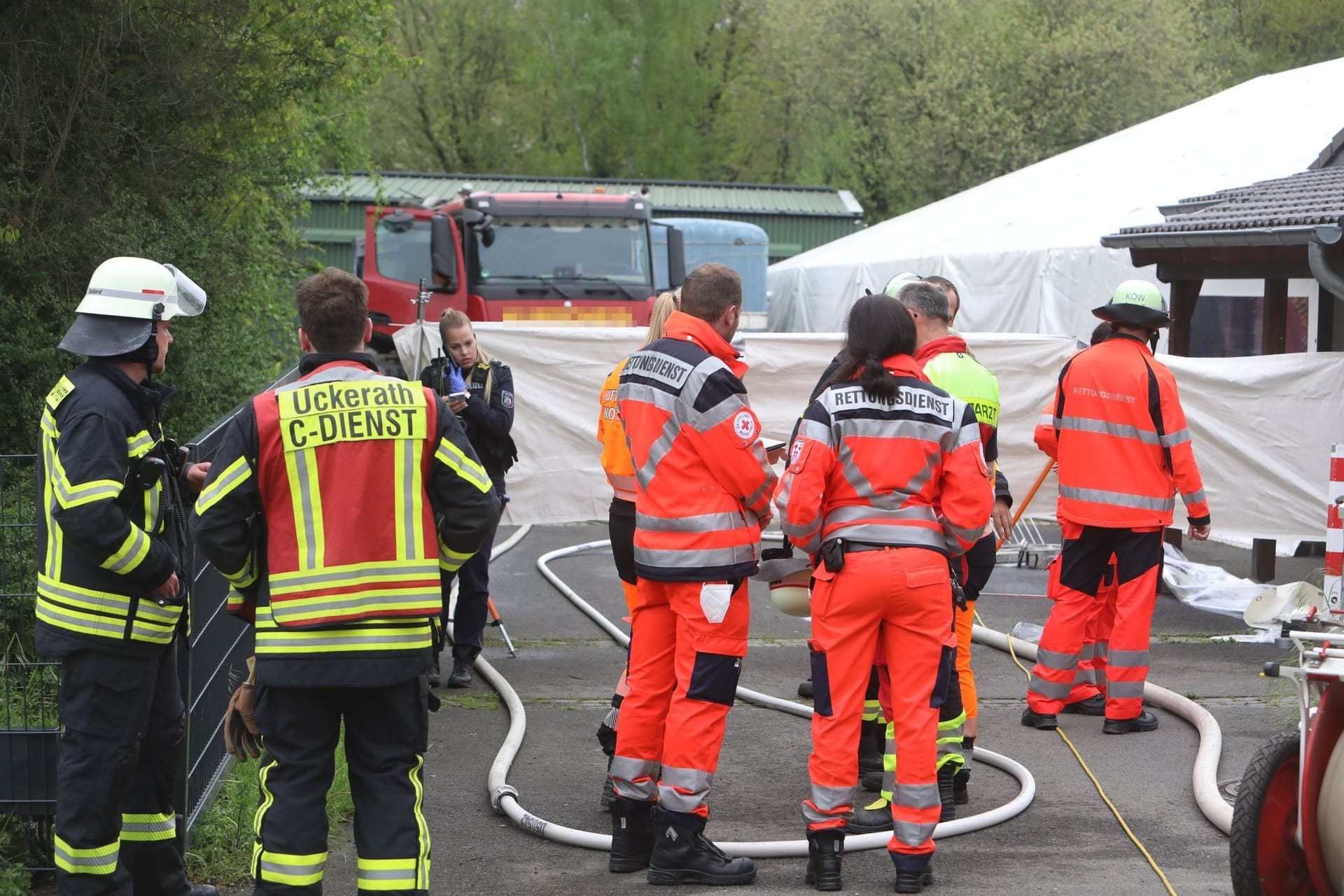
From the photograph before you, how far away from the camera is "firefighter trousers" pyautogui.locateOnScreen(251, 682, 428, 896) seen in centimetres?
371

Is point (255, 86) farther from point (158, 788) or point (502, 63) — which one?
point (502, 63)

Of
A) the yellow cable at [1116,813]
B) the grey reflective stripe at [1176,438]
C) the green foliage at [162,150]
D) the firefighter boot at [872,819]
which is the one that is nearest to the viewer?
the yellow cable at [1116,813]

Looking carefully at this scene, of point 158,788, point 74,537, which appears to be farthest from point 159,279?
point 158,788

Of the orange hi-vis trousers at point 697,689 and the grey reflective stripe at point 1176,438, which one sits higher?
the grey reflective stripe at point 1176,438

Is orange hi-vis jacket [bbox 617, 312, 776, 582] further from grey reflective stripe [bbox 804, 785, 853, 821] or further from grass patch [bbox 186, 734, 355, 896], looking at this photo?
grass patch [bbox 186, 734, 355, 896]

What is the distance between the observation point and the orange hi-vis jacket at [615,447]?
19.0 ft

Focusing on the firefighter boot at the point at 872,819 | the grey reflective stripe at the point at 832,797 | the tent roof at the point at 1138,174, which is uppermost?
the tent roof at the point at 1138,174

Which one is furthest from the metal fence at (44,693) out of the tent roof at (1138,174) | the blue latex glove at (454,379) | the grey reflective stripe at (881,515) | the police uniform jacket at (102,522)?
the tent roof at (1138,174)

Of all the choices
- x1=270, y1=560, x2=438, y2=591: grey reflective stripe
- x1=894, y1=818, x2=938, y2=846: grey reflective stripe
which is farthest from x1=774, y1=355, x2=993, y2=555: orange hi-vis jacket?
x1=270, y1=560, x2=438, y2=591: grey reflective stripe

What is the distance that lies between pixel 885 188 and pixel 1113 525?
30.6m

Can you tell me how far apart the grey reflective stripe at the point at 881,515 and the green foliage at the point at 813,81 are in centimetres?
3084

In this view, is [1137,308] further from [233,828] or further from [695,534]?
[233,828]

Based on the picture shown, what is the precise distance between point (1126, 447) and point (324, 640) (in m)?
4.43

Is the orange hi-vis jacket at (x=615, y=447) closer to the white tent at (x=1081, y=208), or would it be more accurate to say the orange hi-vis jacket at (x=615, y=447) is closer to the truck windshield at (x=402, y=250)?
the white tent at (x=1081, y=208)
